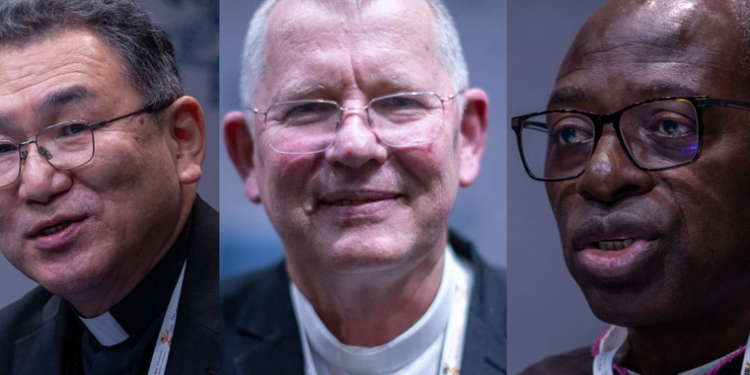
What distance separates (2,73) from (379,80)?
1164 mm

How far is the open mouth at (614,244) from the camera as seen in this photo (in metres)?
2.10

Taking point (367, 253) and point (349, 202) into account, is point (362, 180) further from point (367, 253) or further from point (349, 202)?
point (367, 253)

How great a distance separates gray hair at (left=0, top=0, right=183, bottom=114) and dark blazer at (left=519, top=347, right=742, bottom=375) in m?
1.45

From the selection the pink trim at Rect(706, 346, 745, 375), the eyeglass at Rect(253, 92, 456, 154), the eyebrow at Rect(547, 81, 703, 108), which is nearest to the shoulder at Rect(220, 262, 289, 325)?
the eyeglass at Rect(253, 92, 456, 154)

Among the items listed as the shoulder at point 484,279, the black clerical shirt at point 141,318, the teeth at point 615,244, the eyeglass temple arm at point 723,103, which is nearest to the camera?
the eyeglass temple arm at point 723,103

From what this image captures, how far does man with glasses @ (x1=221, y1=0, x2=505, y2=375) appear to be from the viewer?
2.27m

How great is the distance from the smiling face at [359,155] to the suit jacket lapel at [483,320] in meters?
0.19

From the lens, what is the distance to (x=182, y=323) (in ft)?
8.37

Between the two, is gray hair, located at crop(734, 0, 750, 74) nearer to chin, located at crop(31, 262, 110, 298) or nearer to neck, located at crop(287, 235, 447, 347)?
neck, located at crop(287, 235, 447, 347)

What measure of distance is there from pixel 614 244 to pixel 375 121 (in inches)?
29.4

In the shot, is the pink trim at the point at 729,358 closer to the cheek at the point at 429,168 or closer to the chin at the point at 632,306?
the chin at the point at 632,306

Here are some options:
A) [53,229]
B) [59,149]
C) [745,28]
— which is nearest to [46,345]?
[53,229]

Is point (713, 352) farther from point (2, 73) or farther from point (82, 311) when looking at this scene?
point (2, 73)


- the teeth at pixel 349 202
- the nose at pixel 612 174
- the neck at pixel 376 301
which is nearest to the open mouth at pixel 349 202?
the teeth at pixel 349 202
